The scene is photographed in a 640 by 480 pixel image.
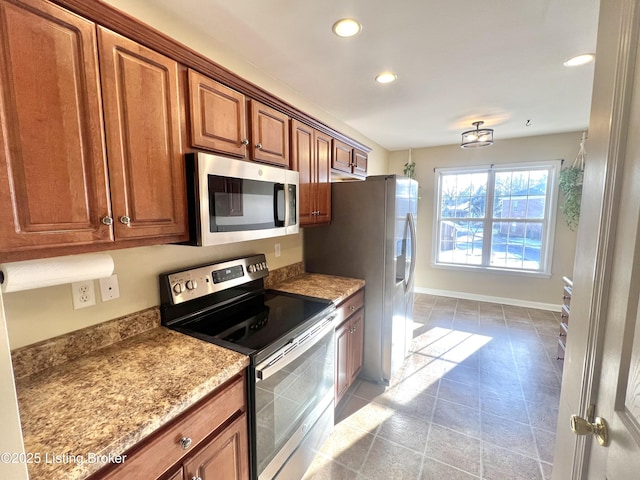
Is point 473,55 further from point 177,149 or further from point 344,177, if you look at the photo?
point 177,149

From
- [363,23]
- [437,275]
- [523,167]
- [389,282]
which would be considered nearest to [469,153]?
[523,167]

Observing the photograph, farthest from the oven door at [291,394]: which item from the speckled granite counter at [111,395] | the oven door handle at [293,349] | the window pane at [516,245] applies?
the window pane at [516,245]

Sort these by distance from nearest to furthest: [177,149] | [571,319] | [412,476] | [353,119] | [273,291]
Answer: [571,319]
[177,149]
[412,476]
[273,291]
[353,119]

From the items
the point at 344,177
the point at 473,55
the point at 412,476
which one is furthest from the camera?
the point at 344,177

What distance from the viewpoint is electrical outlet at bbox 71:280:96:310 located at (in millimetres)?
1171

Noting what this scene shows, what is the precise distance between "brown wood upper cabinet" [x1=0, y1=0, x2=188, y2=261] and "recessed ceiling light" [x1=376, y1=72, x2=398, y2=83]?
5.01ft

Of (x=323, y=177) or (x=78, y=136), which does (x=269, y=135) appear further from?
(x=78, y=136)

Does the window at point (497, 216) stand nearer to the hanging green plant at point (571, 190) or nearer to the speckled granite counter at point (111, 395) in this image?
the hanging green plant at point (571, 190)

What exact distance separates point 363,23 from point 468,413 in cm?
273

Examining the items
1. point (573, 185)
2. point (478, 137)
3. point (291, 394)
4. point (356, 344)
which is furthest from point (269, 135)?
point (573, 185)

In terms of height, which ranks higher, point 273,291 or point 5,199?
point 5,199

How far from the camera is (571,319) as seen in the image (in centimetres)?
96

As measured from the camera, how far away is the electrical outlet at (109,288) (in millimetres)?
1257

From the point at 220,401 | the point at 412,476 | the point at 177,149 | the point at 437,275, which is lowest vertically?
the point at 412,476
